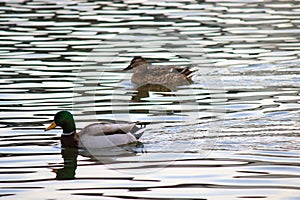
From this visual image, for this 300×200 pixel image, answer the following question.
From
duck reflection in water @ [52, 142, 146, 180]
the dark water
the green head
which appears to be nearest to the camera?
the dark water

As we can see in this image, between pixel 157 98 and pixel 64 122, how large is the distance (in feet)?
11.5

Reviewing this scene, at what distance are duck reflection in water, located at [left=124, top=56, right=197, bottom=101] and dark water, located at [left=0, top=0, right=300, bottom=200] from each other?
19 cm

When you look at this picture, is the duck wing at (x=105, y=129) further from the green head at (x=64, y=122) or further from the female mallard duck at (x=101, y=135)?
the green head at (x=64, y=122)

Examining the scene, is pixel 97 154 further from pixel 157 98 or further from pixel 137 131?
pixel 157 98

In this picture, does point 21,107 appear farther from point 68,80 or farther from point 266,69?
point 266,69

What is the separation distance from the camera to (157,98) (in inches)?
661

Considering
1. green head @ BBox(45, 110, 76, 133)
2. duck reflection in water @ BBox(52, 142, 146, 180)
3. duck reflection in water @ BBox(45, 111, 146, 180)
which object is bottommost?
duck reflection in water @ BBox(52, 142, 146, 180)

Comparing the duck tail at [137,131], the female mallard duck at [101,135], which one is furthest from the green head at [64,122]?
the duck tail at [137,131]

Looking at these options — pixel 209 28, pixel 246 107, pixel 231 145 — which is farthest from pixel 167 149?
pixel 209 28

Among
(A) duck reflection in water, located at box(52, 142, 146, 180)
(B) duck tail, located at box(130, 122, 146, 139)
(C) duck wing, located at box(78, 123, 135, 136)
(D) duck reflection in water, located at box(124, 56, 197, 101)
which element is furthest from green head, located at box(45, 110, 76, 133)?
(D) duck reflection in water, located at box(124, 56, 197, 101)

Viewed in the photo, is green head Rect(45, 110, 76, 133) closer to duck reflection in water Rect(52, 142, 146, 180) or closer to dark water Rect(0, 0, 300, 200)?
dark water Rect(0, 0, 300, 200)

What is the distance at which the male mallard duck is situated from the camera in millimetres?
18094

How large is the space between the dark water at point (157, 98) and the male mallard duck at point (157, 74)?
0.22 m

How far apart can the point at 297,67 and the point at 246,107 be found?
359 cm
